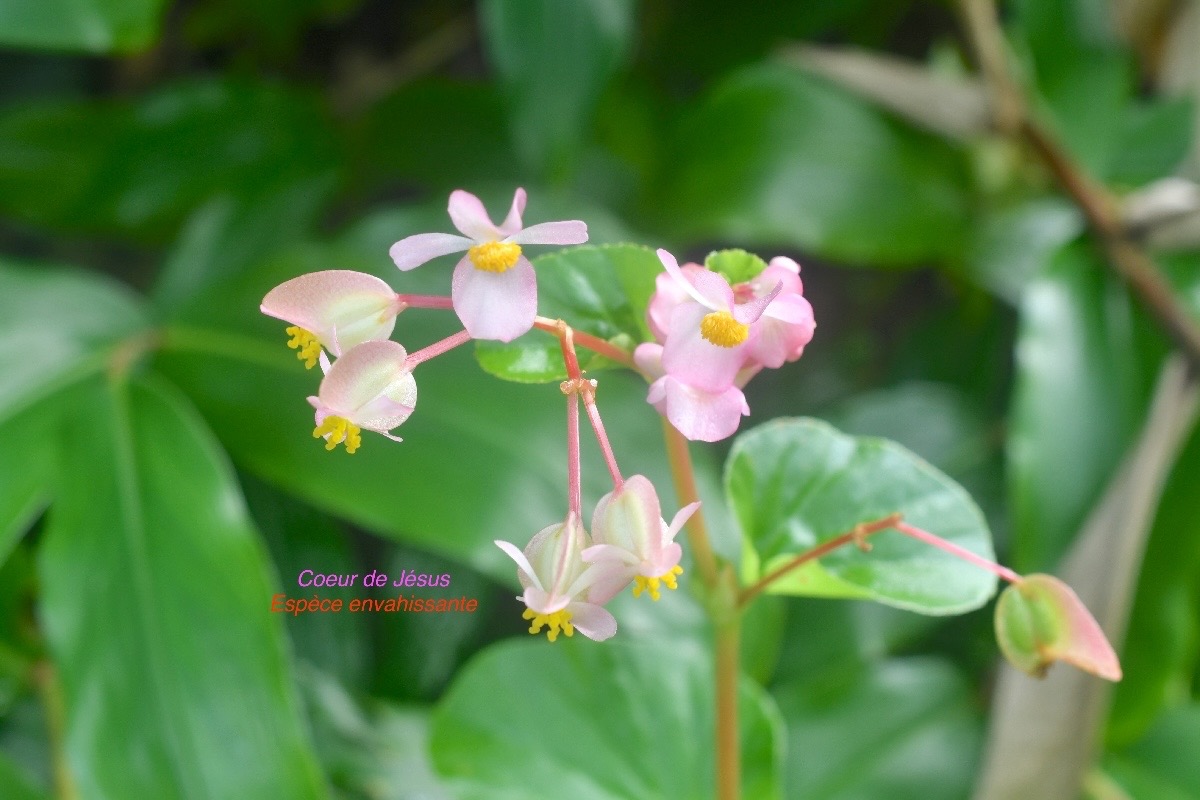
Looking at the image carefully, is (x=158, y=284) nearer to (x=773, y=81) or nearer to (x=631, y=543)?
(x=773, y=81)

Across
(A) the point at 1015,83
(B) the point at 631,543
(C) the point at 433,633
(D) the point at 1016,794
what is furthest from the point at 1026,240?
(B) the point at 631,543

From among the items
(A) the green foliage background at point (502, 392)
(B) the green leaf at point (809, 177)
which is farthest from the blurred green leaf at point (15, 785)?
(B) the green leaf at point (809, 177)

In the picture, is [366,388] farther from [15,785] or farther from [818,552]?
[15,785]

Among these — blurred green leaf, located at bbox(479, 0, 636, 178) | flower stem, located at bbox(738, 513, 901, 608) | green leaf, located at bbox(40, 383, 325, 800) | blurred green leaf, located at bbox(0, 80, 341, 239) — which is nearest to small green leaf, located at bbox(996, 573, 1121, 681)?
flower stem, located at bbox(738, 513, 901, 608)

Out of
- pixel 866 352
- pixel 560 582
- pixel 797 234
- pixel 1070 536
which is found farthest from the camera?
pixel 866 352

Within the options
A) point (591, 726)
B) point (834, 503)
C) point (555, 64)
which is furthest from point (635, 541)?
point (555, 64)

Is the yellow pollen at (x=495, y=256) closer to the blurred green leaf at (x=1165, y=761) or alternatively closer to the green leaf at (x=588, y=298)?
the green leaf at (x=588, y=298)
